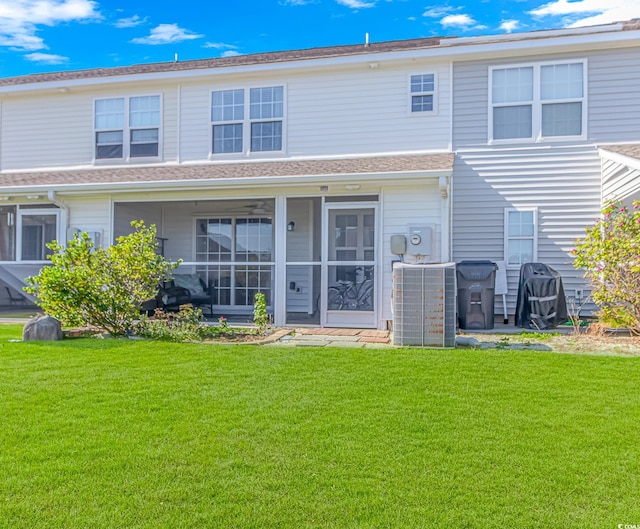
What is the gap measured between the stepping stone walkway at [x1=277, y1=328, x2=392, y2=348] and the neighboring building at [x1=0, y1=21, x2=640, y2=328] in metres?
0.52

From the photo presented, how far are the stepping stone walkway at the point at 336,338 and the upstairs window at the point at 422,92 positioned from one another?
4660mm

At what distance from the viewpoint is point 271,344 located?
711 centimetres

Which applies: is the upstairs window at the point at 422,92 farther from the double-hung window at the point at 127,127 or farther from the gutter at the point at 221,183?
the double-hung window at the point at 127,127

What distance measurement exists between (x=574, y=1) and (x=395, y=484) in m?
13.3

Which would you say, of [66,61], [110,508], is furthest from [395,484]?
[66,61]

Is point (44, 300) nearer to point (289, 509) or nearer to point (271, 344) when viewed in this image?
point (271, 344)

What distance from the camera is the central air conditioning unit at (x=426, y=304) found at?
21.6 feet

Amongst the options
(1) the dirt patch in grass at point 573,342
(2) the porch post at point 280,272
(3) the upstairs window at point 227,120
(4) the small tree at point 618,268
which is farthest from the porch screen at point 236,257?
(4) the small tree at point 618,268

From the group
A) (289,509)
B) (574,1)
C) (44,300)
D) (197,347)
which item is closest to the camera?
(289,509)

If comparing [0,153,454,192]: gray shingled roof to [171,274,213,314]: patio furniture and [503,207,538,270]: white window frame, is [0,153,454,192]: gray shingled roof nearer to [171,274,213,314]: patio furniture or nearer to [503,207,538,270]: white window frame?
[503,207,538,270]: white window frame

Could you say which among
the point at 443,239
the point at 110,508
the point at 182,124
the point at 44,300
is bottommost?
the point at 110,508

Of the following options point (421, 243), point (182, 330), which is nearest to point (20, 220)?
point (182, 330)

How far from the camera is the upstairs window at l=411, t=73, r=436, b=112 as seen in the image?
398 inches

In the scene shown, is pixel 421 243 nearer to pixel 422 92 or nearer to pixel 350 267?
pixel 350 267
